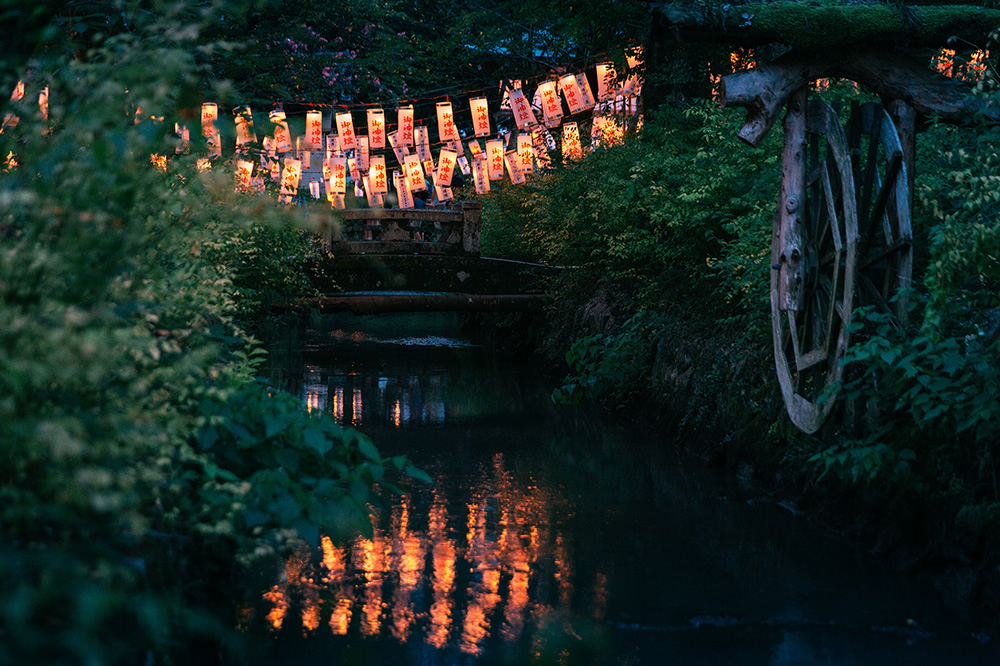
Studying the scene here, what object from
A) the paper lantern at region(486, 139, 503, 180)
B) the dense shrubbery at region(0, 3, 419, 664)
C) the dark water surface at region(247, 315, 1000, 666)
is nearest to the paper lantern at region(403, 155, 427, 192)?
the paper lantern at region(486, 139, 503, 180)

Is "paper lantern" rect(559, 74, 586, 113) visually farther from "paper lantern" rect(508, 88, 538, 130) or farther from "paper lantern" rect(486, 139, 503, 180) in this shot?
"paper lantern" rect(486, 139, 503, 180)

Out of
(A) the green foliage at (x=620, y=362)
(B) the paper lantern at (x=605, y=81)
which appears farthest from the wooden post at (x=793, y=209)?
(B) the paper lantern at (x=605, y=81)

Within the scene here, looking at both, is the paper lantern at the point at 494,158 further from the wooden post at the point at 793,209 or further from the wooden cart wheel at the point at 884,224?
the wooden cart wheel at the point at 884,224

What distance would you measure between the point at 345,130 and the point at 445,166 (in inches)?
97.2

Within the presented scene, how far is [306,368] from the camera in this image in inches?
691

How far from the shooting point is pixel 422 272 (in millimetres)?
17656

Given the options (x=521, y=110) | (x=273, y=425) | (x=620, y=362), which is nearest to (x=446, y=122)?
(x=521, y=110)

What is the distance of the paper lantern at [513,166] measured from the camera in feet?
60.6

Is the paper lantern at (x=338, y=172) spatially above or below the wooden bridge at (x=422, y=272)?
above

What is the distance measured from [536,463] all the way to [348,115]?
391 inches

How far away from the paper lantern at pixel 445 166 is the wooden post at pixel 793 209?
11986 mm

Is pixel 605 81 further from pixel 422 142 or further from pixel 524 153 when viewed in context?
pixel 422 142

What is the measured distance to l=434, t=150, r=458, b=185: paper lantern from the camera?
19703mm

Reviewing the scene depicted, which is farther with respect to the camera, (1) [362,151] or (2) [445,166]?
(2) [445,166]
